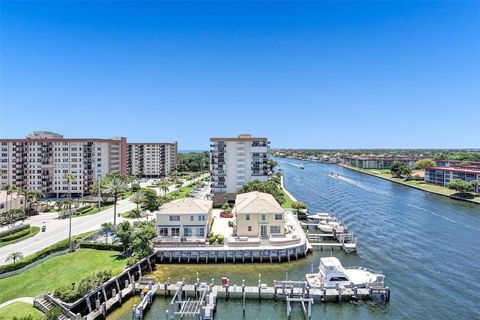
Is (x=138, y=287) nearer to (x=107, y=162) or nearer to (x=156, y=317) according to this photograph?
(x=156, y=317)

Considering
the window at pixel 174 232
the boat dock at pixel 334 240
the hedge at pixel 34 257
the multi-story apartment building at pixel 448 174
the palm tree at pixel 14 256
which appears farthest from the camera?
the multi-story apartment building at pixel 448 174

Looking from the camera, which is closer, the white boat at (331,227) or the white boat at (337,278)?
the white boat at (337,278)

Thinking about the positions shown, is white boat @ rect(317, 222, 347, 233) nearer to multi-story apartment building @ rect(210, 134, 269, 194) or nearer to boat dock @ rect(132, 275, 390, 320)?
boat dock @ rect(132, 275, 390, 320)

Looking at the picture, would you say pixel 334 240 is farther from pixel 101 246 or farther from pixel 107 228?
pixel 107 228

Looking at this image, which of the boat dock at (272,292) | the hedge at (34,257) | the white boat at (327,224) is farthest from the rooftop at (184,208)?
the white boat at (327,224)

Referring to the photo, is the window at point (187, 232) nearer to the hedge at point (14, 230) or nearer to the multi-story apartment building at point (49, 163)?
the hedge at point (14, 230)

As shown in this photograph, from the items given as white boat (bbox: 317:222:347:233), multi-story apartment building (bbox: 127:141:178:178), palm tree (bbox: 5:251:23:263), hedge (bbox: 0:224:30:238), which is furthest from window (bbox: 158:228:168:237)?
multi-story apartment building (bbox: 127:141:178:178)

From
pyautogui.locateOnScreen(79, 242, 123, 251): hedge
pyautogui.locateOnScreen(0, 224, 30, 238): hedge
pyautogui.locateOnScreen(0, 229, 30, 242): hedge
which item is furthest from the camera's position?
pyautogui.locateOnScreen(0, 224, 30, 238): hedge
